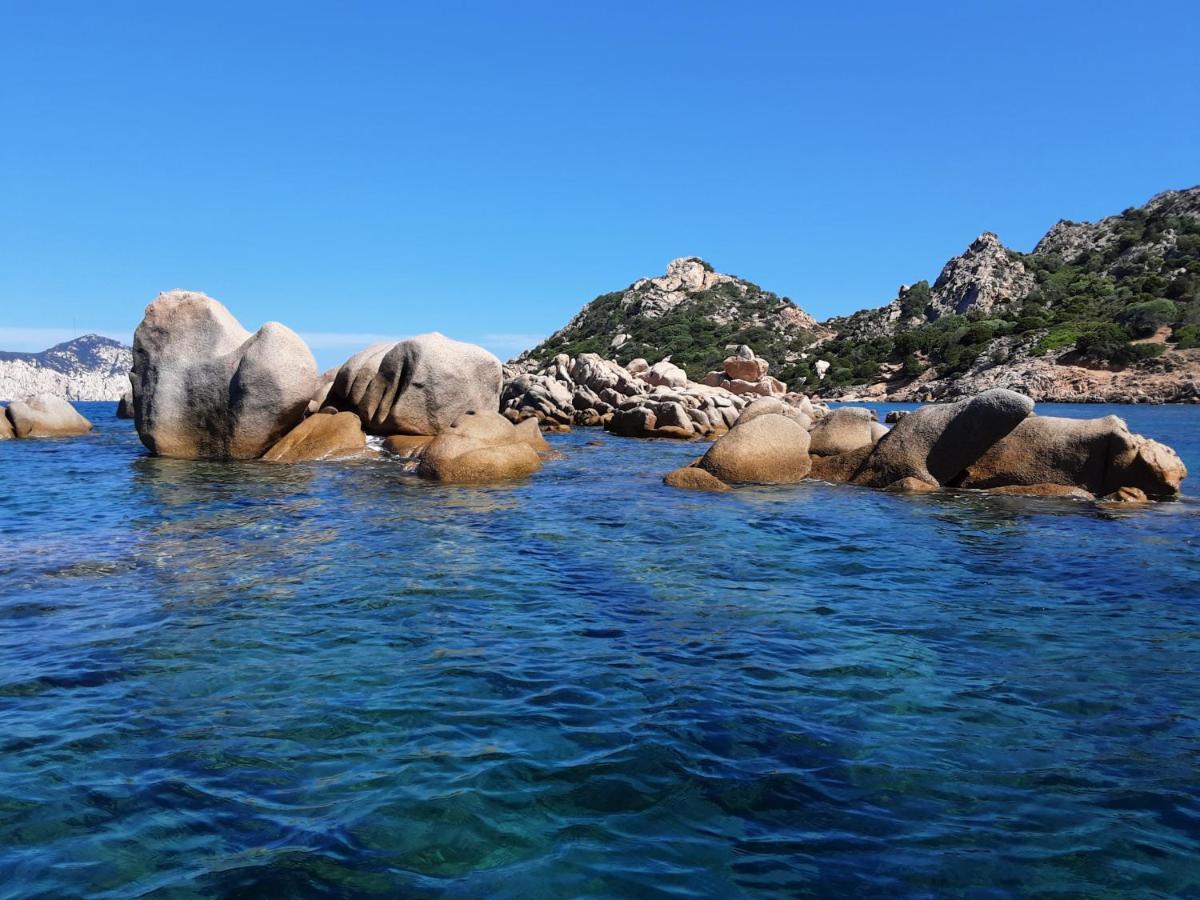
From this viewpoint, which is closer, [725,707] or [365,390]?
[725,707]

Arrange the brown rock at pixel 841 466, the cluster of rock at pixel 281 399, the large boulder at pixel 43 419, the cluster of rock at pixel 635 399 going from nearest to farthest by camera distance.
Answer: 1. the brown rock at pixel 841 466
2. the cluster of rock at pixel 281 399
3. the large boulder at pixel 43 419
4. the cluster of rock at pixel 635 399

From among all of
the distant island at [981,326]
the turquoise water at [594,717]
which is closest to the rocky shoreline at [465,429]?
the turquoise water at [594,717]

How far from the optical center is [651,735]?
4824 mm

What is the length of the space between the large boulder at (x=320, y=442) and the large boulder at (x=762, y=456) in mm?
8867

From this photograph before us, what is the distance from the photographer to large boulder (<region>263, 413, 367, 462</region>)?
20.2 meters

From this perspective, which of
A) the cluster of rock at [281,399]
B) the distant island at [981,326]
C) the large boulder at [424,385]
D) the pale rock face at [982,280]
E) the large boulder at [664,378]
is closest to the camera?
the cluster of rock at [281,399]

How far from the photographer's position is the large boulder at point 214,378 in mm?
19281

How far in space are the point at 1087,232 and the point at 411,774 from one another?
128 m

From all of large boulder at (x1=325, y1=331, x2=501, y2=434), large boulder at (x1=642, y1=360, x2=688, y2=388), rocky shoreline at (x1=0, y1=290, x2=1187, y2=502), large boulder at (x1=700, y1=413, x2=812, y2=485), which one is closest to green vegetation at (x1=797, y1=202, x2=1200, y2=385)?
large boulder at (x1=642, y1=360, x2=688, y2=388)

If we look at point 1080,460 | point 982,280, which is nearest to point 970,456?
point 1080,460

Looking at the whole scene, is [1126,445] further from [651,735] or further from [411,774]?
[411,774]

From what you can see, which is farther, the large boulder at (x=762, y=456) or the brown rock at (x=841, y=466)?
the brown rock at (x=841, y=466)

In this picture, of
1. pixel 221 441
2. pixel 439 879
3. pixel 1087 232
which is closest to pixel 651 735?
pixel 439 879

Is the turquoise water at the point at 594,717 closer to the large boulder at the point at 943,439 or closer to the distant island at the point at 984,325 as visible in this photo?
the large boulder at the point at 943,439
